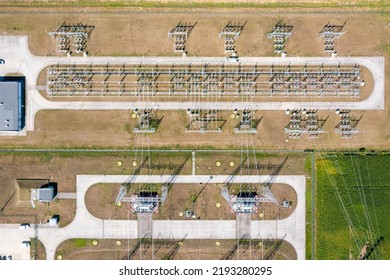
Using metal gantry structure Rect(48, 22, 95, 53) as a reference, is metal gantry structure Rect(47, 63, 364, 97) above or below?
below

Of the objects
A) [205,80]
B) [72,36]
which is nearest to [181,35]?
[205,80]

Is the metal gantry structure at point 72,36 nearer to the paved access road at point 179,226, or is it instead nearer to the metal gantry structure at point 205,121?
the metal gantry structure at point 205,121

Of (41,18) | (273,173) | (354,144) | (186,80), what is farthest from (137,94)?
(354,144)

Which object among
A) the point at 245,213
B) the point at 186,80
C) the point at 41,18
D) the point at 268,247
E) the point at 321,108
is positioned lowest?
the point at 268,247

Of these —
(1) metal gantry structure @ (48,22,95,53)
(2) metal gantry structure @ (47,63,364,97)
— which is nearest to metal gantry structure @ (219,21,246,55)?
(2) metal gantry structure @ (47,63,364,97)

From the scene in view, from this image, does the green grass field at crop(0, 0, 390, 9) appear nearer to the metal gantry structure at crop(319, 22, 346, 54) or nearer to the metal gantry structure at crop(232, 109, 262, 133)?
the metal gantry structure at crop(319, 22, 346, 54)

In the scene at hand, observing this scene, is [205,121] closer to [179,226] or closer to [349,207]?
[179,226]

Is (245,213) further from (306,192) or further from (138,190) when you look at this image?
(138,190)
